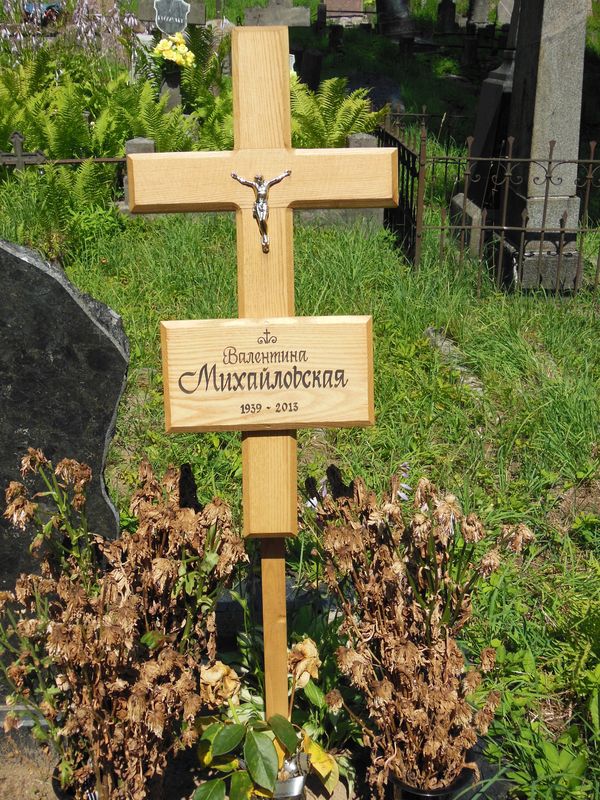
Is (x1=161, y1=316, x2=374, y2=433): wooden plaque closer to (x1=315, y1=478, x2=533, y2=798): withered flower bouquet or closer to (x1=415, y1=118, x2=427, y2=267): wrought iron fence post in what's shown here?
(x1=315, y1=478, x2=533, y2=798): withered flower bouquet

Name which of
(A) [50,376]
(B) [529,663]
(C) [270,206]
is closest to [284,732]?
(B) [529,663]

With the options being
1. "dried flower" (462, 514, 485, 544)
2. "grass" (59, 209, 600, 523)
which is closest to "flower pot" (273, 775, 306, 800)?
"dried flower" (462, 514, 485, 544)

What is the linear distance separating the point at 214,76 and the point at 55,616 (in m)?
8.07

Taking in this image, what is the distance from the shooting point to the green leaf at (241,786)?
6.89ft

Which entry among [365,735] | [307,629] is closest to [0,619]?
[307,629]

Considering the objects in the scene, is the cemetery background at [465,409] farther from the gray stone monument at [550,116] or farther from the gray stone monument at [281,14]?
the gray stone monument at [281,14]

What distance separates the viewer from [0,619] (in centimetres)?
252

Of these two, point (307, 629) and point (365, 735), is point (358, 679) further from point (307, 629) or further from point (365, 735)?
point (307, 629)

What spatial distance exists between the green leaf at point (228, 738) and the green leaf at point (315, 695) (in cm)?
35

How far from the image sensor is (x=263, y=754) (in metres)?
2.15

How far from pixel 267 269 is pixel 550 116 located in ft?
14.1

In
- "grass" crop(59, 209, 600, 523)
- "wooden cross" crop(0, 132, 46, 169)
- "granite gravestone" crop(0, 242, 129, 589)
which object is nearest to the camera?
"granite gravestone" crop(0, 242, 129, 589)

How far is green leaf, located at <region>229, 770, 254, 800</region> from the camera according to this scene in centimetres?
210

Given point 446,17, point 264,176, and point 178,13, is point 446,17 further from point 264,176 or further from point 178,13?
Result: point 264,176
